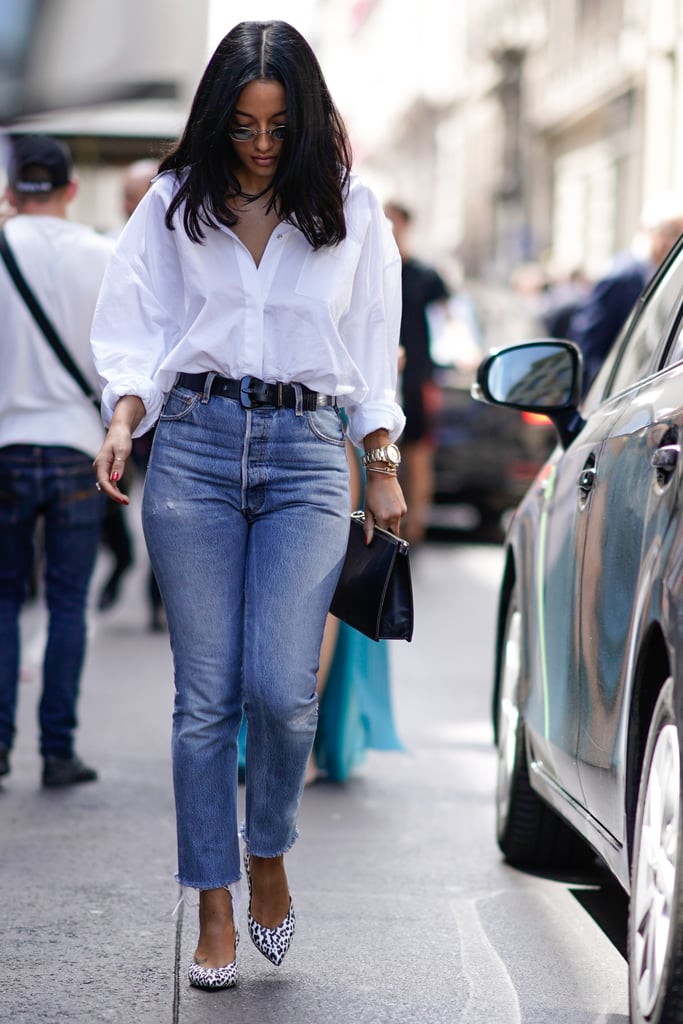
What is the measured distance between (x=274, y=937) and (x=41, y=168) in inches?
120

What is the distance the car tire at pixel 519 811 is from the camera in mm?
4680

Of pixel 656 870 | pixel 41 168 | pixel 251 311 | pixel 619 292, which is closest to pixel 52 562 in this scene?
pixel 41 168

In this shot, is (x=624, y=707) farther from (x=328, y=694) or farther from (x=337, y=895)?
(x=328, y=694)

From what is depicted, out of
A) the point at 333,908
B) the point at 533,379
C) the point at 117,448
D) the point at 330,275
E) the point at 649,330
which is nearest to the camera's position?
the point at 117,448

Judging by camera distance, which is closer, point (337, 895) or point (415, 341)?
point (337, 895)

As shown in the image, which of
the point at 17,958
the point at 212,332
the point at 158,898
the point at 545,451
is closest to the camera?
the point at 212,332

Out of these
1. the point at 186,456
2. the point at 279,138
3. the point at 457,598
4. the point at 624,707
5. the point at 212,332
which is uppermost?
the point at 279,138

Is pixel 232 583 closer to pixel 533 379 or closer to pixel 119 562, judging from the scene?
pixel 533 379

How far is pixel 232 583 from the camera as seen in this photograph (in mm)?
3600

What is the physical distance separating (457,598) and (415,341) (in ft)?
5.04

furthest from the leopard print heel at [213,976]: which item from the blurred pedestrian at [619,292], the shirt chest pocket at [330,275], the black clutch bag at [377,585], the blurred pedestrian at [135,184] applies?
the blurred pedestrian at [619,292]

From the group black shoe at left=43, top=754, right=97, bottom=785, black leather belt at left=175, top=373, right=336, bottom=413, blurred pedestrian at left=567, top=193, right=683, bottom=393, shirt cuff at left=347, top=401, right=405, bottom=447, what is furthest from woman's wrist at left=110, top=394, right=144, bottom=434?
blurred pedestrian at left=567, top=193, right=683, bottom=393

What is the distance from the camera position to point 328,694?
5.99m

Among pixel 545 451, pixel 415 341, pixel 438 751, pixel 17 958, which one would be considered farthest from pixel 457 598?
pixel 17 958
